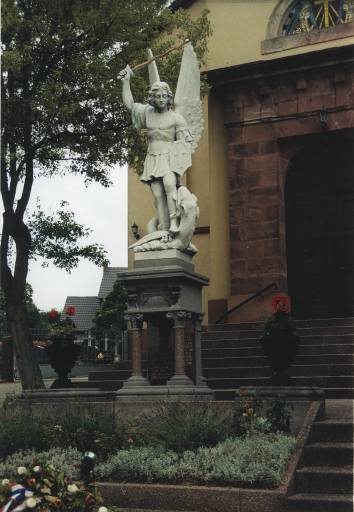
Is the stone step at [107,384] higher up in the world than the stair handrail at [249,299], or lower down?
lower down

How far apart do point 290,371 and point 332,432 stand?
3.98 meters

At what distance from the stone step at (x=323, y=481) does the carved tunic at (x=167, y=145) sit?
4929mm

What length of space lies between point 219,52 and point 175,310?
1130 cm

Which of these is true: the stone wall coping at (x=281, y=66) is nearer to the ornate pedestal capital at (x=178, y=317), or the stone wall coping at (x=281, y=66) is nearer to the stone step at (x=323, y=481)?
the ornate pedestal capital at (x=178, y=317)

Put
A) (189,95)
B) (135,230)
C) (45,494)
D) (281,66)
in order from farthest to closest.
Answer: (135,230) → (281,66) → (189,95) → (45,494)

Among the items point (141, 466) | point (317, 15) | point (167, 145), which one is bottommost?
point (141, 466)

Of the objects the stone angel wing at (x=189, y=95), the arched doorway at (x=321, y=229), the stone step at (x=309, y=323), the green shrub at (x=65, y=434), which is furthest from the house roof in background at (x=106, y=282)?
the green shrub at (x=65, y=434)

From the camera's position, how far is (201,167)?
1933cm

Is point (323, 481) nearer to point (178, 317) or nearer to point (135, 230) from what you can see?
point (178, 317)

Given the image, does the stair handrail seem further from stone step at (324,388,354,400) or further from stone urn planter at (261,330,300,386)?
stone urn planter at (261,330,300,386)

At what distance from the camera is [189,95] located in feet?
36.7

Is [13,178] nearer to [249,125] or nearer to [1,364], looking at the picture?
[249,125]

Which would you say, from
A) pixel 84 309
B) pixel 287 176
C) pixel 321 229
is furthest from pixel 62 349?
pixel 84 309

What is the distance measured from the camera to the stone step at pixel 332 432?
8.05 metres
